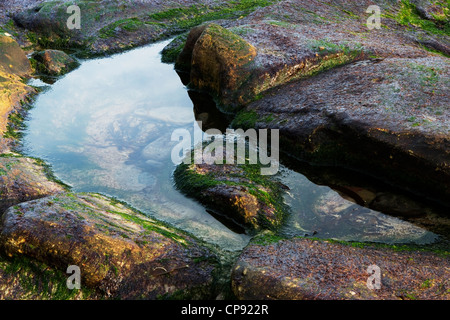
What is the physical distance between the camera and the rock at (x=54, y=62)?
543 inches

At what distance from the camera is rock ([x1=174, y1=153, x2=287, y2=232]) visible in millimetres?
7520

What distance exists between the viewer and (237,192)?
7738 mm

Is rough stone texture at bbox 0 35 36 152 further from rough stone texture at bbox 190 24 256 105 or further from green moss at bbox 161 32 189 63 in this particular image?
rough stone texture at bbox 190 24 256 105

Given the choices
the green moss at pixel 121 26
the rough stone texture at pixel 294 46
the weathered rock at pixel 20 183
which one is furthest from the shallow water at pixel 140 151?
the green moss at pixel 121 26

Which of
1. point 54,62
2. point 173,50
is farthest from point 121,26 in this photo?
point 54,62

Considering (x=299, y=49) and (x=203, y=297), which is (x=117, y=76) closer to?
(x=299, y=49)

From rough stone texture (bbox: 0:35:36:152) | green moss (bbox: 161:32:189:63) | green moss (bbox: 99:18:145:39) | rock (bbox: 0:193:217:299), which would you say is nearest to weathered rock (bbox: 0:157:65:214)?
rock (bbox: 0:193:217:299)

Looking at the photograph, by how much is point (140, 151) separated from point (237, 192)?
9.81ft

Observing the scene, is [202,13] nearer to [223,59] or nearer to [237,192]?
[223,59]

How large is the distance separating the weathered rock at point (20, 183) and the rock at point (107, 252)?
940 mm

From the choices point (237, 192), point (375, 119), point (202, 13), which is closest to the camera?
point (237, 192)

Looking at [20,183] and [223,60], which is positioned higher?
[223,60]

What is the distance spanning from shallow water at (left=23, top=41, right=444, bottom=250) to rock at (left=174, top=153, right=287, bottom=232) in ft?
0.71
